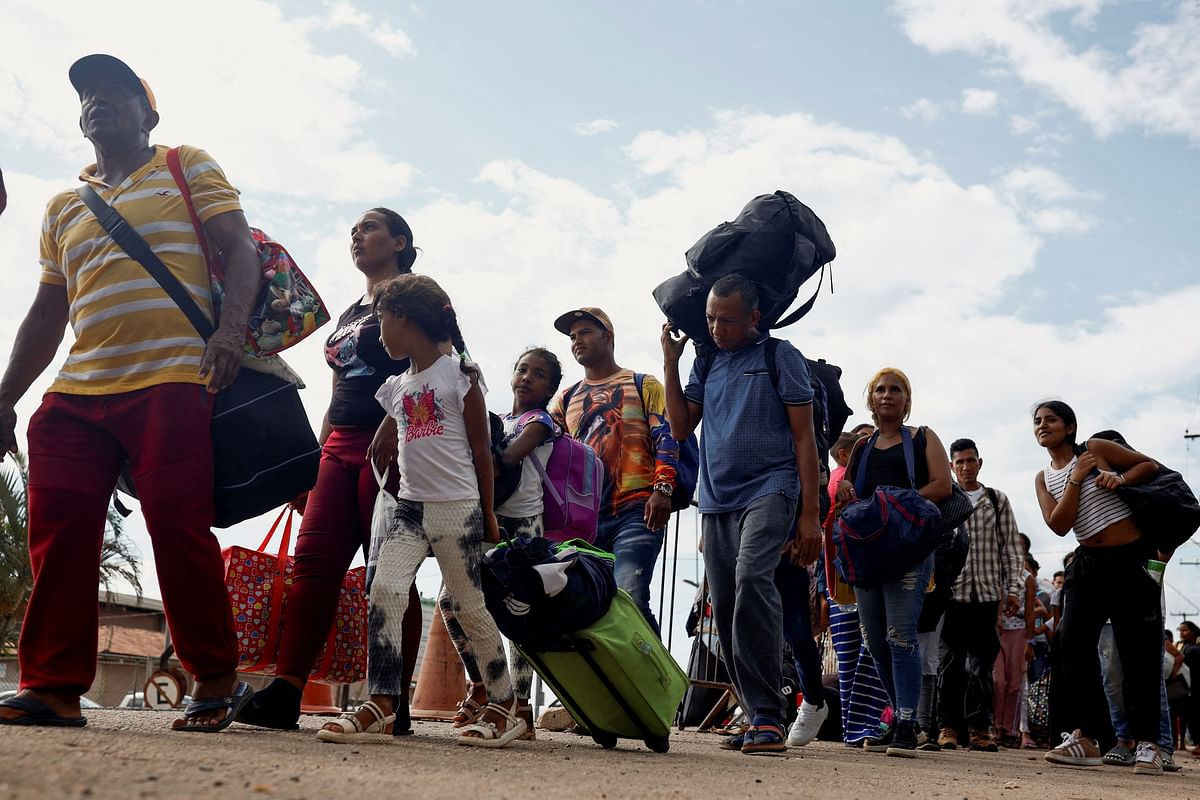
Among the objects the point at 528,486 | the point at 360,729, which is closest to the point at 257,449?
the point at 360,729

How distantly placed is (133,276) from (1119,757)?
17.6 ft

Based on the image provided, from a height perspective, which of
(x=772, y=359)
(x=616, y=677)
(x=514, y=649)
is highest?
(x=772, y=359)

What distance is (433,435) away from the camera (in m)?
4.34

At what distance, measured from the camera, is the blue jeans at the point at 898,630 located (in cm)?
559

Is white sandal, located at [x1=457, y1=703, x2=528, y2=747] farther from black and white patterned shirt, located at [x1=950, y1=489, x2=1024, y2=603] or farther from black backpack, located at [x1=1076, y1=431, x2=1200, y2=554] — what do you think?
black and white patterned shirt, located at [x1=950, y1=489, x2=1024, y2=603]

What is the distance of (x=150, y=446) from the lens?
3.82 metres

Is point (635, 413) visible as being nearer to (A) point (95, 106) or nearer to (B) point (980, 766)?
(B) point (980, 766)

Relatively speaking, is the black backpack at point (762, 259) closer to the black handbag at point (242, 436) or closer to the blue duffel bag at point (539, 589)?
the blue duffel bag at point (539, 589)

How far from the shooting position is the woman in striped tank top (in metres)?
6.07

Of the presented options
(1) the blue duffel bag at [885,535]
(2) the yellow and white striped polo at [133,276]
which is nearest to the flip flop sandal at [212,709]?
(2) the yellow and white striped polo at [133,276]

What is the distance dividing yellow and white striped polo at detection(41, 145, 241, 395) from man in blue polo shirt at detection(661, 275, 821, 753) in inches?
86.4

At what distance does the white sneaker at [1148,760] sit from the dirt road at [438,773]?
113 cm

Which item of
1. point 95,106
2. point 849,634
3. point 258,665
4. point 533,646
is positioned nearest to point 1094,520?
point 849,634

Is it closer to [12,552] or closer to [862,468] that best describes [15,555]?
[12,552]
